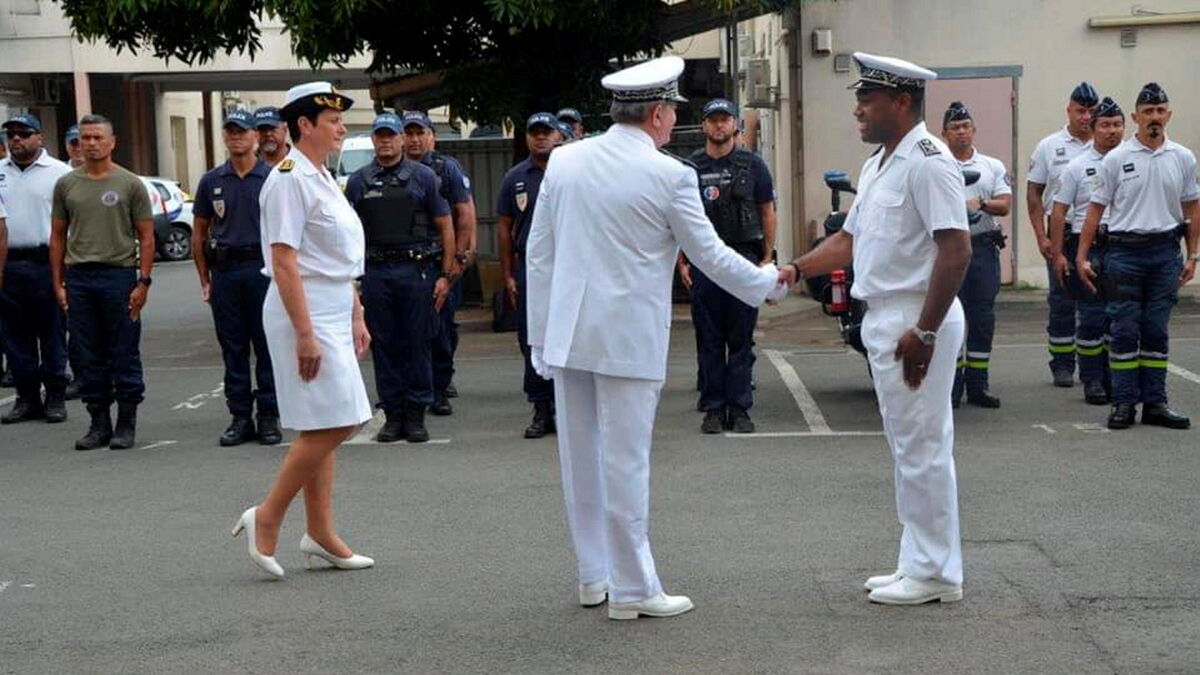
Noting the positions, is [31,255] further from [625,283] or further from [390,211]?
[625,283]

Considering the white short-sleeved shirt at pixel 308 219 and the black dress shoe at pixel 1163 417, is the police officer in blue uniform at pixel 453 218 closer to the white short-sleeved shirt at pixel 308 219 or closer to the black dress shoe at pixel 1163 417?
the white short-sleeved shirt at pixel 308 219

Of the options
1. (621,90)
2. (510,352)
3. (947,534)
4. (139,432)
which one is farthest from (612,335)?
(510,352)

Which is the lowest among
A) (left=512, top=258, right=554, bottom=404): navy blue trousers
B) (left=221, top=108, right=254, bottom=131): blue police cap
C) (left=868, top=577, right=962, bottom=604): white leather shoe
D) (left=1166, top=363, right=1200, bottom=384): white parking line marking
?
Result: (left=1166, top=363, right=1200, bottom=384): white parking line marking

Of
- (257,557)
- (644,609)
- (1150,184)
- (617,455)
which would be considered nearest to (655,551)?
(644,609)

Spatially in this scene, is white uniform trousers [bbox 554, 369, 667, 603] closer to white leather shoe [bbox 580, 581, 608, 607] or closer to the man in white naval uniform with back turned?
the man in white naval uniform with back turned

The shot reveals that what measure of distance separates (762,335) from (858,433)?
621 centimetres

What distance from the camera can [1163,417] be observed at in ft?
34.4

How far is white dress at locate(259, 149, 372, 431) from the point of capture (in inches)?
273

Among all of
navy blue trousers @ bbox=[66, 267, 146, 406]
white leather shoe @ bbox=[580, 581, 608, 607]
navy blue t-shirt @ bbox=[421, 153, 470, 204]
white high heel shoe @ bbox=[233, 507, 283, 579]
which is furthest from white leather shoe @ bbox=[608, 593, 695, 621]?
navy blue t-shirt @ bbox=[421, 153, 470, 204]

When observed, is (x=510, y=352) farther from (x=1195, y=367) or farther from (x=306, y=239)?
(x=306, y=239)

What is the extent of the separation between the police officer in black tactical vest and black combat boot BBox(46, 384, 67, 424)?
4637 mm

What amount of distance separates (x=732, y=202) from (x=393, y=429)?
2.50 metres

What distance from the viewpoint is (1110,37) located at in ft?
64.5

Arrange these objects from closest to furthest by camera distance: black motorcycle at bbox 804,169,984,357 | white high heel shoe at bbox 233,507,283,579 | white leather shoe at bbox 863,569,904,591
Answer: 1. white leather shoe at bbox 863,569,904,591
2. white high heel shoe at bbox 233,507,283,579
3. black motorcycle at bbox 804,169,984,357
